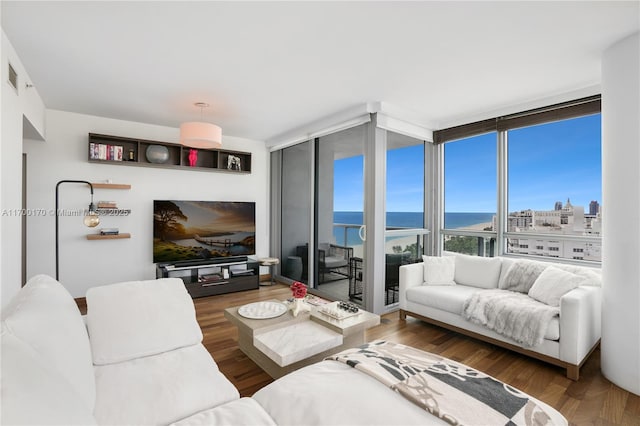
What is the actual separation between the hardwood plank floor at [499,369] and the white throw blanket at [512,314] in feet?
0.85

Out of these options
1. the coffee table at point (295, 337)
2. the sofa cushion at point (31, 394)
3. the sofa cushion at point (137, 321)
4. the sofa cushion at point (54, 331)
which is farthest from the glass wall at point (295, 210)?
→ the sofa cushion at point (31, 394)

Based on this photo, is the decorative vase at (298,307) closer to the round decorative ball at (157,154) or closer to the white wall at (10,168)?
the white wall at (10,168)

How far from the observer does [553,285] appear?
2789 millimetres

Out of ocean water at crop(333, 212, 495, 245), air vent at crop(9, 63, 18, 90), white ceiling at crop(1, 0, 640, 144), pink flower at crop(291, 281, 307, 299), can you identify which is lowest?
pink flower at crop(291, 281, 307, 299)

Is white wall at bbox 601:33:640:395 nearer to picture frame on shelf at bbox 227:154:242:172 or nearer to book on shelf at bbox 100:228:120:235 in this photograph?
picture frame on shelf at bbox 227:154:242:172

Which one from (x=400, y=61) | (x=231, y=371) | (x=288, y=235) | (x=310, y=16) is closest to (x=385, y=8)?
(x=310, y=16)

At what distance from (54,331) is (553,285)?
138 inches

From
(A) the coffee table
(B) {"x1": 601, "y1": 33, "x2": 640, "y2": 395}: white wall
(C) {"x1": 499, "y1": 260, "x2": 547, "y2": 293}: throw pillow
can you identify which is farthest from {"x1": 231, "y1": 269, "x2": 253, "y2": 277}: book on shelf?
(B) {"x1": 601, "y1": 33, "x2": 640, "y2": 395}: white wall

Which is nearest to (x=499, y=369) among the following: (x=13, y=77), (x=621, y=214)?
(x=621, y=214)

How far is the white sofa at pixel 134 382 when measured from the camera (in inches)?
32.1

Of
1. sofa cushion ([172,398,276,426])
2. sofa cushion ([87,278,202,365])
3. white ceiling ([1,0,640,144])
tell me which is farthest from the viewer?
white ceiling ([1,0,640,144])

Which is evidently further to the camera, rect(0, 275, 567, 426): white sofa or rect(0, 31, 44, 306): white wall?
rect(0, 31, 44, 306): white wall

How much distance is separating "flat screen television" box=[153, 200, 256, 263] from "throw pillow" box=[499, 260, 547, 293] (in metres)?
3.70

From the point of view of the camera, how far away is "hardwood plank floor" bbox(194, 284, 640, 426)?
6.71ft
